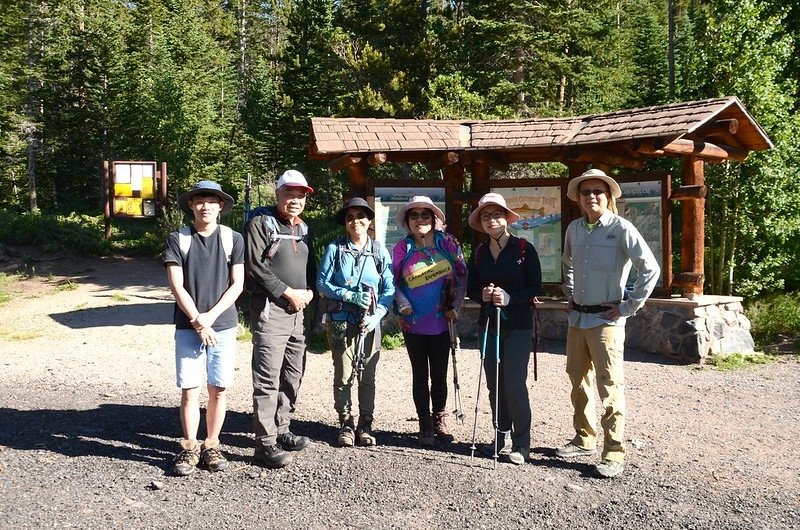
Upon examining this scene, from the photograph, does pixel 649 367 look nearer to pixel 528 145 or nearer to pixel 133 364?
pixel 528 145

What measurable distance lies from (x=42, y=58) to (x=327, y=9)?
43.4ft

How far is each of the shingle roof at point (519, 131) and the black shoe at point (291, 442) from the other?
14.0 feet

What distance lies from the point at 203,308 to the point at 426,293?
1529 millimetres

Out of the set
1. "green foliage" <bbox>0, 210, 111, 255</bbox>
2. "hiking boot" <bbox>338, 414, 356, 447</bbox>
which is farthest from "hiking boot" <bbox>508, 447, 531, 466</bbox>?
"green foliage" <bbox>0, 210, 111, 255</bbox>

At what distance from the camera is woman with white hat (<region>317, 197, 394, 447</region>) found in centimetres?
476

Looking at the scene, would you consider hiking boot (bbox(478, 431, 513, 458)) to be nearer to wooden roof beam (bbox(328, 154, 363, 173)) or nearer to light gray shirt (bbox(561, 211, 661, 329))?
light gray shirt (bbox(561, 211, 661, 329))

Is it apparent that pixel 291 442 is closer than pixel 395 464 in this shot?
No

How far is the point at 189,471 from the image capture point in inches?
167

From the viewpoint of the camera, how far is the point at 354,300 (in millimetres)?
4715

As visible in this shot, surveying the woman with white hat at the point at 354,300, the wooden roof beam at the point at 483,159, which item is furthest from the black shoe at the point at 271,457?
the wooden roof beam at the point at 483,159

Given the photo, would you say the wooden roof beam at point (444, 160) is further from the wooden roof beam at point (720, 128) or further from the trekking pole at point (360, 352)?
the trekking pole at point (360, 352)

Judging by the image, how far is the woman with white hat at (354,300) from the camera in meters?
4.76

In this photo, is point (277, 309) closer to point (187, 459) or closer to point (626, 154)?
point (187, 459)

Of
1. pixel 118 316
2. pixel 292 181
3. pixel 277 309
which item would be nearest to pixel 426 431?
pixel 277 309
